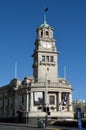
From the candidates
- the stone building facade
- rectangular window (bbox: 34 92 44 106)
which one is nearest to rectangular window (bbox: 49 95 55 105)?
the stone building facade

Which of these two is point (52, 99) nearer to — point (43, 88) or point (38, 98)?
point (38, 98)

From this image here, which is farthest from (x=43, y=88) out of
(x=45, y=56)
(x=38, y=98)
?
(x=45, y=56)

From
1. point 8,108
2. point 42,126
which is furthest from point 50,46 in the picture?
point 42,126

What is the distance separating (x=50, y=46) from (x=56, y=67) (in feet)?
25.0

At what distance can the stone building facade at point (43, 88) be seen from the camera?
116m

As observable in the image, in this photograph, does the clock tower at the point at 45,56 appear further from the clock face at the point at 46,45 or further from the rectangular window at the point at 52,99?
the rectangular window at the point at 52,99

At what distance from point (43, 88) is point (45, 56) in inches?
484

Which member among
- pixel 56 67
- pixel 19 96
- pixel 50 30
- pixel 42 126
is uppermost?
pixel 50 30

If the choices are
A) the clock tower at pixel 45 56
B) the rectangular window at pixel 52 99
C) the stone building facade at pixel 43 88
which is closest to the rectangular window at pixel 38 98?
the stone building facade at pixel 43 88

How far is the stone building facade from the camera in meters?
116

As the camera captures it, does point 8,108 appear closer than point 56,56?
No

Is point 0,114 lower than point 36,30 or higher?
lower

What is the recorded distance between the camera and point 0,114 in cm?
14850

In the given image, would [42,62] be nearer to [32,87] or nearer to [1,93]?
[32,87]
